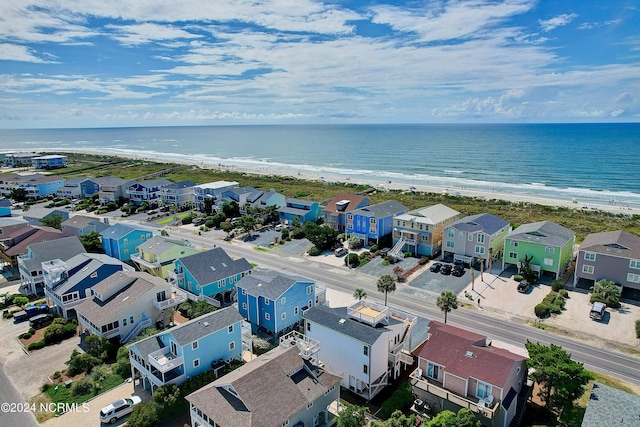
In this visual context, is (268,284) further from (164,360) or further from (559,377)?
(559,377)

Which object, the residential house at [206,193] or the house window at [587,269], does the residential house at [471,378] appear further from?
the residential house at [206,193]

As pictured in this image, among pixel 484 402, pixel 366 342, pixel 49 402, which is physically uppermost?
pixel 366 342

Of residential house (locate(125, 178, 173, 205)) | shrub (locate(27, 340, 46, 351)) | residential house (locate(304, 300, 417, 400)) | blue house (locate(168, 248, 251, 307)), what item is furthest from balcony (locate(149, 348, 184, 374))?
residential house (locate(125, 178, 173, 205))

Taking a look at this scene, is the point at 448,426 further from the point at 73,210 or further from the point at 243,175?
the point at 243,175

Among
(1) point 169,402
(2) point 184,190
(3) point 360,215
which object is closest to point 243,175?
(2) point 184,190

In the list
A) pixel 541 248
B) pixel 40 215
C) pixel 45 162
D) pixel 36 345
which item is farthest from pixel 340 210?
pixel 45 162

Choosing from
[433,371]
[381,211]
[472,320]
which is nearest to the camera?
[433,371]
